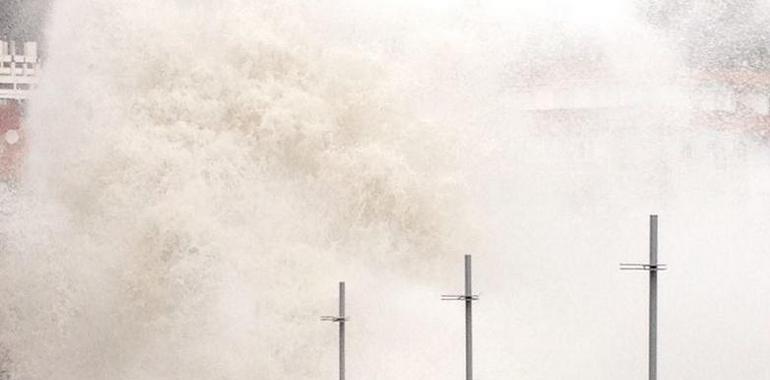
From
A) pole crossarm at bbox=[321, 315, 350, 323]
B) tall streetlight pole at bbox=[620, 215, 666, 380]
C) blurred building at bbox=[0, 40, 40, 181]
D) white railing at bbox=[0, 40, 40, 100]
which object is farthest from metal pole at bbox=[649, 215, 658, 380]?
white railing at bbox=[0, 40, 40, 100]

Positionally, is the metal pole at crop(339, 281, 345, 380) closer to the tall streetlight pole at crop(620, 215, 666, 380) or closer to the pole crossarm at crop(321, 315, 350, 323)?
the pole crossarm at crop(321, 315, 350, 323)

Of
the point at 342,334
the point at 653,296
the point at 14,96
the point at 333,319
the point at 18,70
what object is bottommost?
the point at 342,334

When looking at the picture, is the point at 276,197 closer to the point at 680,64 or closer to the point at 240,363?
the point at 240,363

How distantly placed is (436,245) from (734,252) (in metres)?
4.75

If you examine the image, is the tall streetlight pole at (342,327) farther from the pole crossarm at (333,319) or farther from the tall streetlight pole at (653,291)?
the tall streetlight pole at (653,291)

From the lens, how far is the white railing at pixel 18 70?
44531 mm

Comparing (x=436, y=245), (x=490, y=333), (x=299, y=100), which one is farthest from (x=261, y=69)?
(x=490, y=333)

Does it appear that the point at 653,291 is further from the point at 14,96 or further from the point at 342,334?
the point at 14,96

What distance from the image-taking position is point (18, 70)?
45406 millimetres

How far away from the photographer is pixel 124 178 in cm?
3850

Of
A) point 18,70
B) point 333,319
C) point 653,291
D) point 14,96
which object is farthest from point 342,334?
point 18,70

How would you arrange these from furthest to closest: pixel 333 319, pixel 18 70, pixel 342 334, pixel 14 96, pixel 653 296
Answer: pixel 18 70 < pixel 14 96 < pixel 333 319 < pixel 342 334 < pixel 653 296

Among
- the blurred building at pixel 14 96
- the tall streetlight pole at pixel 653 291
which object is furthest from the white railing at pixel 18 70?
the tall streetlight pole at pixel 653 291

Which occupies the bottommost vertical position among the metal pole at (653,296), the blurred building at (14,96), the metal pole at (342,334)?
the metal pole at (342,334)
